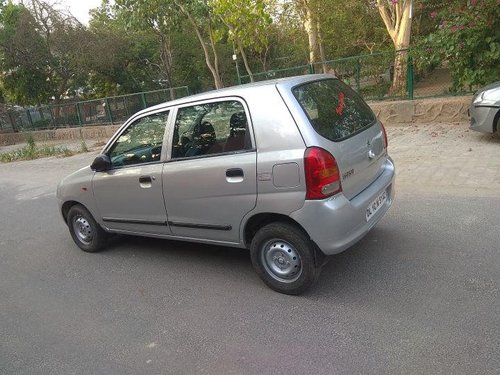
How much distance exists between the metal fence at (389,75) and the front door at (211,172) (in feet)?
25.9

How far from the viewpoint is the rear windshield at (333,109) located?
3508 millimetres

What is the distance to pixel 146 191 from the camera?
4.33 m

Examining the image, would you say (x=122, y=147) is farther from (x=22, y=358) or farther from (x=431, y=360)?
(x=431, y=360)

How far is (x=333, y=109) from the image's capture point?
3760 mm

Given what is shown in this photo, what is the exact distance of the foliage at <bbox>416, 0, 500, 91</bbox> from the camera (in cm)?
900

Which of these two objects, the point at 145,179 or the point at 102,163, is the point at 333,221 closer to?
the point at 145,179

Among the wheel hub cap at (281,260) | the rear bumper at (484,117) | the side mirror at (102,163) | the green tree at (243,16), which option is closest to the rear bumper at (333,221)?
the wheel hub cap at (281,260)

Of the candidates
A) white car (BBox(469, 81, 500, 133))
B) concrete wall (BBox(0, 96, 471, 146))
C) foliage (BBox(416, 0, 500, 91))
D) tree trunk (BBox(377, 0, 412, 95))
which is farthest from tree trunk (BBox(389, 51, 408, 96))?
white car (BBox(469, 81, 500, 133))

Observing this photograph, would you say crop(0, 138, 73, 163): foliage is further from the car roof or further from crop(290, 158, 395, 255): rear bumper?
crop(290, 158, 395, 255): rear bumper

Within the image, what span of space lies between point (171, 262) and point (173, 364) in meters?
1.79

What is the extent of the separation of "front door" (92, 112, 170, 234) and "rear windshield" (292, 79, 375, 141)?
1.41 meters

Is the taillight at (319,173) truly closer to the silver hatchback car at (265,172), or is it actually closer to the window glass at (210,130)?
the silver hatchback car at (265,172)

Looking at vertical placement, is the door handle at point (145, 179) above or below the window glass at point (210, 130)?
below

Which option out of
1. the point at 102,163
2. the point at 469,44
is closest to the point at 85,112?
the point at 469,44
